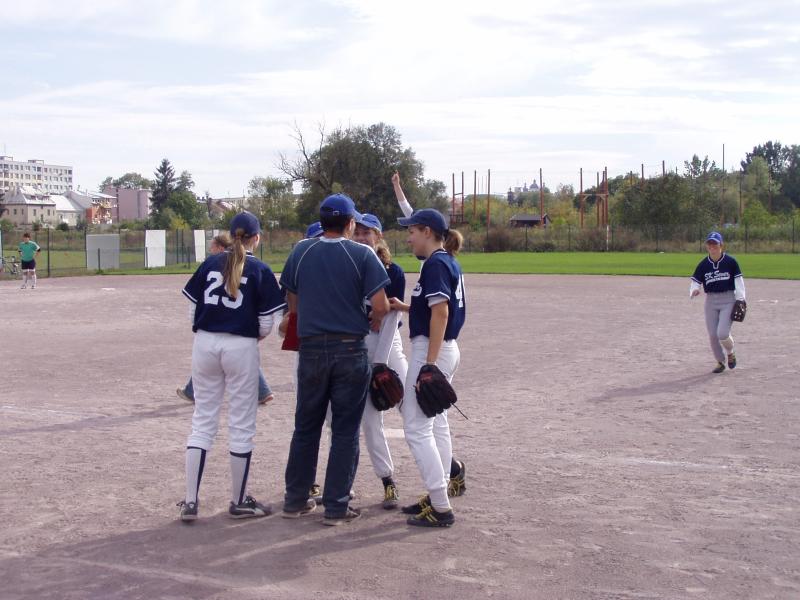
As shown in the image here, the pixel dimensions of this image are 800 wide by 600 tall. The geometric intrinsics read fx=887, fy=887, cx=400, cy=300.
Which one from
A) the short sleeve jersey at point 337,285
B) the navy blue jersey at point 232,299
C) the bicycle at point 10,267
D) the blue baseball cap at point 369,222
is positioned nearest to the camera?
the short sleeve jersey at point 337,285

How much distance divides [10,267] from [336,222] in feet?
123

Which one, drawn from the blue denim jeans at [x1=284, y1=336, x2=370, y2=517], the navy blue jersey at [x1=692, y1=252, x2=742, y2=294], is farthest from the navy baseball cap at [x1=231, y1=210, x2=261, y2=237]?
the navy blue jersey at [x1=692, y1=252, x2=742, y2=294]

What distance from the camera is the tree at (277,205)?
289 feet

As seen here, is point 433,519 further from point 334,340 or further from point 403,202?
point 403,202

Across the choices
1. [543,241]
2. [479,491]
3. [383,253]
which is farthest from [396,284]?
[543,241]

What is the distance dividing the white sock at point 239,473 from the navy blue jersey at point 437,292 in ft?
4.48

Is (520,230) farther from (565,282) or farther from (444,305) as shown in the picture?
(444,305)

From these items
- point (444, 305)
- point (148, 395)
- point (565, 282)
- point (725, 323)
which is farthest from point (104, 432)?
point (565, 282)

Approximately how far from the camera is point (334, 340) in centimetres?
546

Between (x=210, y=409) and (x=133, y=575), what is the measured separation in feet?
4.37

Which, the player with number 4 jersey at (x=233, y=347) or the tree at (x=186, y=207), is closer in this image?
the player with number 4 jersey at (x=233, y=347)

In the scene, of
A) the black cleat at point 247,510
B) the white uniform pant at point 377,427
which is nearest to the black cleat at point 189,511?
the black cleat at point 247,510

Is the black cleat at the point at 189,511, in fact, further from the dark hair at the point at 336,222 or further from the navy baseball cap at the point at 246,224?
the dark hair at the point at 336,222

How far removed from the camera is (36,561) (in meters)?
4.91
